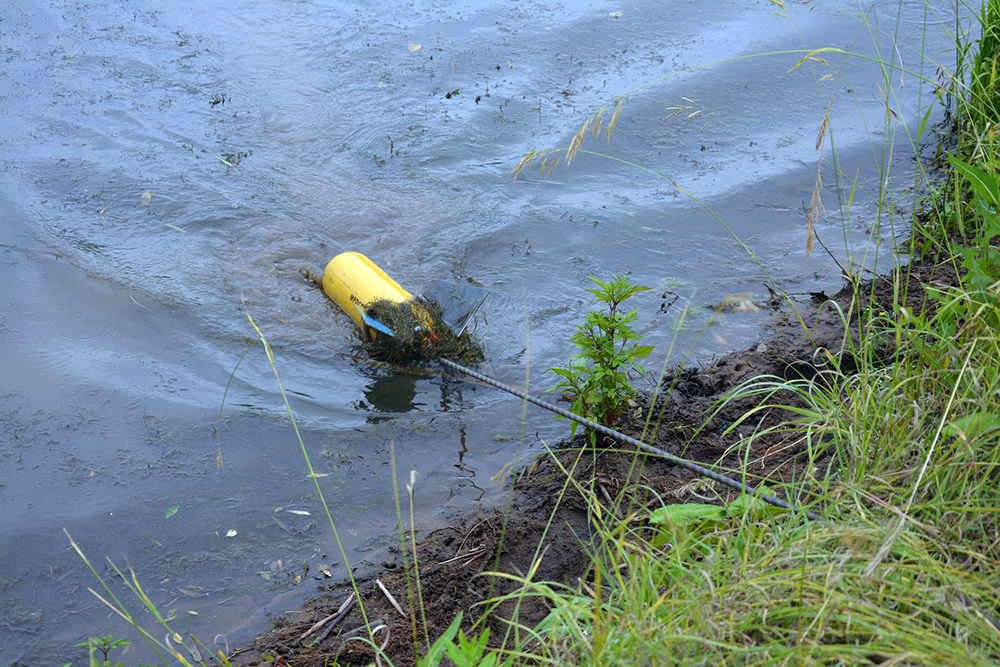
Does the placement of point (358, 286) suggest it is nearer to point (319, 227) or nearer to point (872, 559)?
point (319, 227)

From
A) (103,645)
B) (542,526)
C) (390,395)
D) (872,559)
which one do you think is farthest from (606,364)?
(103,645)

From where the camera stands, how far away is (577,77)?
22.6 ft

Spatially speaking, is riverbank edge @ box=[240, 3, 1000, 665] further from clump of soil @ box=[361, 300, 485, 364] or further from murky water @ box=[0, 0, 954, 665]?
clump of soil @ box=[361, 300, 485, 364]

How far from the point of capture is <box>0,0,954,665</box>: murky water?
3.14m

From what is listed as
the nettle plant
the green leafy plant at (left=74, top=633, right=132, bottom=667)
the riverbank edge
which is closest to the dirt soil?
the riverbank edge

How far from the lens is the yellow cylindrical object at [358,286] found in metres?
3.86

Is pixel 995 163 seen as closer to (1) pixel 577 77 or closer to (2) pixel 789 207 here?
(2) pixel 789 207

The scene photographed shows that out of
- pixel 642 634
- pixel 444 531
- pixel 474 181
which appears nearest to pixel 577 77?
pixel 474 181

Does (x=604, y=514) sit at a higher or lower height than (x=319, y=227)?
lower

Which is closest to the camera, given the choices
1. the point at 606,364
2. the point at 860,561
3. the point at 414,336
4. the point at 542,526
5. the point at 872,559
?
the point at 872,559

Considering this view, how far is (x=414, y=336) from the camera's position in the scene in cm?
376

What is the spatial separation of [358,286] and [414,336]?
0.48m

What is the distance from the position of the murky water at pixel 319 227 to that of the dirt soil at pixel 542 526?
28cm

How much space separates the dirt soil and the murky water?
11.2 inches
